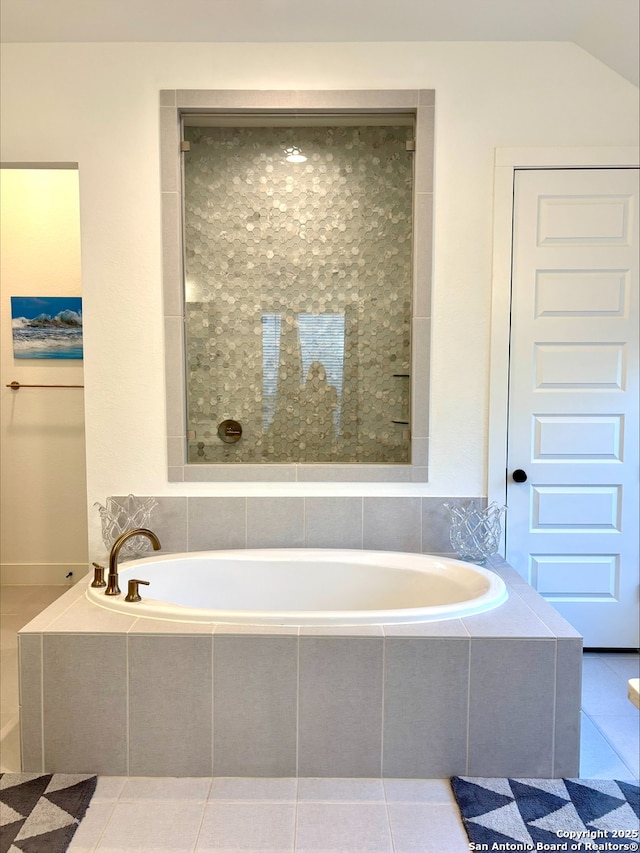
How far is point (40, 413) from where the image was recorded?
3.88m

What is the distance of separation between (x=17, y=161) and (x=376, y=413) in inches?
74.1

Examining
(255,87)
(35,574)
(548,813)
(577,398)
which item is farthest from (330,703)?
(35,574)

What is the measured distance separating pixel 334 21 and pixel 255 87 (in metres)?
0.42

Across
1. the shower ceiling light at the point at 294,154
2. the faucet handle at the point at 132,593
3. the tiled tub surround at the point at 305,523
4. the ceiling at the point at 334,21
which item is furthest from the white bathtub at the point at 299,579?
the ceiling at the point at 334,21

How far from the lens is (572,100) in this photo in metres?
2.77

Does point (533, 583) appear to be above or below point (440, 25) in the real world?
below

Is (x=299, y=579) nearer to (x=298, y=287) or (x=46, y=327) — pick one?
(x=298, y=287)

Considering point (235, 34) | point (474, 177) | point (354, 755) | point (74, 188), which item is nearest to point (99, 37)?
point (235, 34)

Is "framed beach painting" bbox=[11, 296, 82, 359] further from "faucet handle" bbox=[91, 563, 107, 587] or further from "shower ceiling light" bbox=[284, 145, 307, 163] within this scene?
"faucet handle" bbox=[91, 563, 107, 587]

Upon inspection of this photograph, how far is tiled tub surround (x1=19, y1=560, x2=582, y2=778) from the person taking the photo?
202cm

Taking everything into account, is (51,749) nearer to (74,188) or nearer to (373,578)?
(373,578)

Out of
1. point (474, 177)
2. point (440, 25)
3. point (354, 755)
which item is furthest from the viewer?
point (474, 177)

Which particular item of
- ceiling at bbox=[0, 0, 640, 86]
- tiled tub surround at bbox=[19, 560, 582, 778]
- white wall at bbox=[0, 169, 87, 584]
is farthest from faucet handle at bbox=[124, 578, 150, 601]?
ceiling at bbox=[0, 0, 640, 86]

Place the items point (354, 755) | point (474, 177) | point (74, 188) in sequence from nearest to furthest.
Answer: point (354, 755) < point (474, 177) < point (74, 188)
